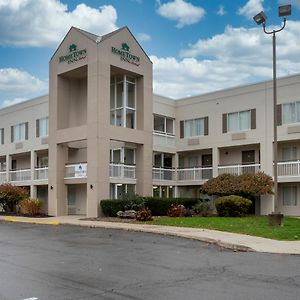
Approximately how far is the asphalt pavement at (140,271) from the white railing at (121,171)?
49.6 ft

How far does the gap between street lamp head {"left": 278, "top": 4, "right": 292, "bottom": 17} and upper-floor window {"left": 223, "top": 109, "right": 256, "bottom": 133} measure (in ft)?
45.1

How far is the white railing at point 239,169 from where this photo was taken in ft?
108

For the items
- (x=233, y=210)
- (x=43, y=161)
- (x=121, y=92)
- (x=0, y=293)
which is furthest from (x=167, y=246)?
(x=43, y=161)

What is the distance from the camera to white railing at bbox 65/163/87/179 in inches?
1217

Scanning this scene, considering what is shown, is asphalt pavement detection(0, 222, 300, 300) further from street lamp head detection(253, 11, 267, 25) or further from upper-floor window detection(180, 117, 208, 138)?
upper-floor window detection(180, 117, 208, 138)

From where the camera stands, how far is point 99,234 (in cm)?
1942

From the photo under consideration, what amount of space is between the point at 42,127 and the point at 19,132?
390 cm

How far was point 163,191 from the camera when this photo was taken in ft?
123

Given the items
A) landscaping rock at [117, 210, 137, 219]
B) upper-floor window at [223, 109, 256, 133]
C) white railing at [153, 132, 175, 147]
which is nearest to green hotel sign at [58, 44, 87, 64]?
white railing at [153, 132, 175, 147]

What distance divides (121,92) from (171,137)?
6.80 metres

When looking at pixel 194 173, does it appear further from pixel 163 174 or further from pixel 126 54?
pixel 126 54

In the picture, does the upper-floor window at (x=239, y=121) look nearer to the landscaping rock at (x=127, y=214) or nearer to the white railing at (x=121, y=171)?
the white railing at (x=121, y=171)

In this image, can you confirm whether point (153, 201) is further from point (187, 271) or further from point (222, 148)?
point (187, 271)

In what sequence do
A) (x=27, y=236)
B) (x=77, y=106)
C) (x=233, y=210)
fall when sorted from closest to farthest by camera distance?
(x=27, y=236) → (x=233, y=210) → (x=77, y=106)
